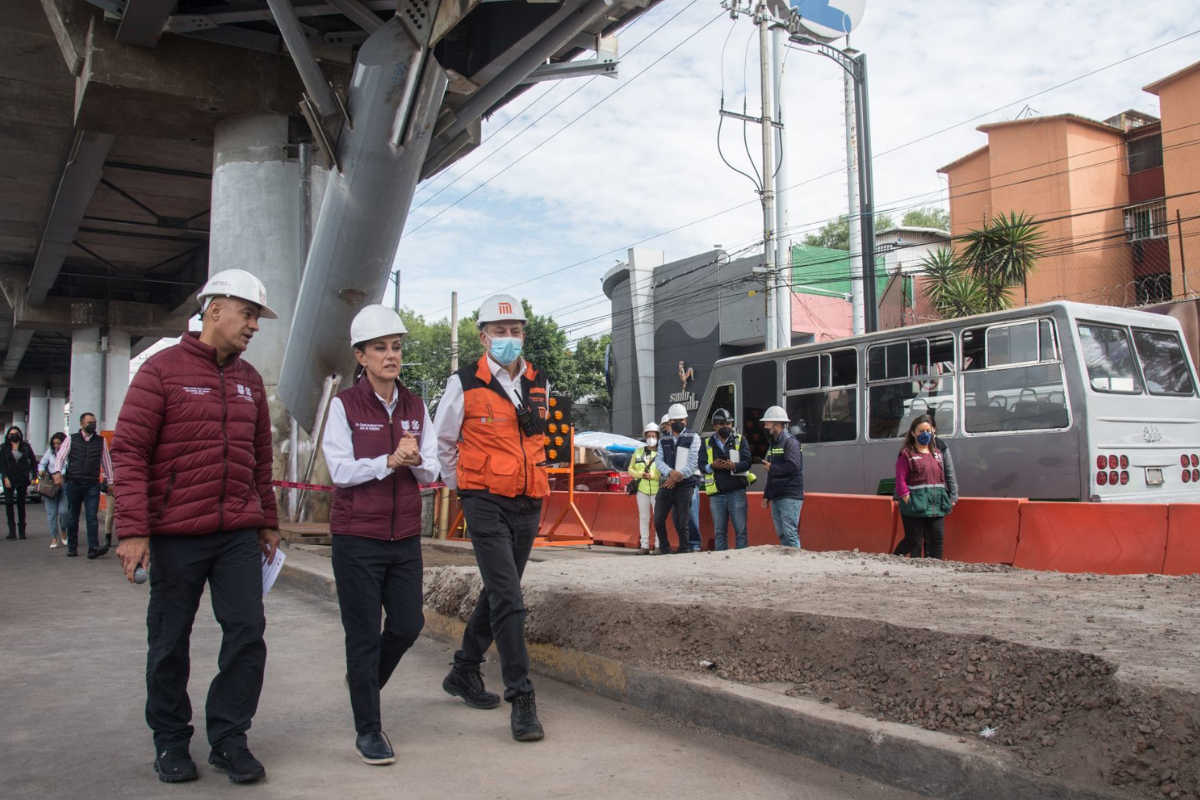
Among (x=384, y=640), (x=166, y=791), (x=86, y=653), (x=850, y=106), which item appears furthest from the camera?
(x=850, y=106)

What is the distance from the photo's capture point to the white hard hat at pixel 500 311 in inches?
184

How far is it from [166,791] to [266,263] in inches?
409

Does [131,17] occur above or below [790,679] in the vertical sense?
above

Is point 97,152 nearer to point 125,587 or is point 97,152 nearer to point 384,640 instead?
point 125,587

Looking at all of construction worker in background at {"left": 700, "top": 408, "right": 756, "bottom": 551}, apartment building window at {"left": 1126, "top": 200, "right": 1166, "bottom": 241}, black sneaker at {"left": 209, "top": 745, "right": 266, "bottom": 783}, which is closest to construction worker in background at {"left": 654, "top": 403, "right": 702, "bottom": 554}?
construction worker in background at {"left": 700, "top": 408, "right": 756, "bottom": 551}

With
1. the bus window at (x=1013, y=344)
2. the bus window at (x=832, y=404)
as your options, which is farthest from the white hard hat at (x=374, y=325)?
the bus window at (x=832, y=404)

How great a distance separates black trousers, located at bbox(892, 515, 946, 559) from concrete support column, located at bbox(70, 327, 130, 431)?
1130 inches

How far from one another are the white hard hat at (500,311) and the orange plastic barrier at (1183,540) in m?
6.68

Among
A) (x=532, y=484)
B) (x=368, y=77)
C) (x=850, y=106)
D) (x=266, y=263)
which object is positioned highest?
(x=850, y=106)

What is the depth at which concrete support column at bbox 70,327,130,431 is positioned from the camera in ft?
101

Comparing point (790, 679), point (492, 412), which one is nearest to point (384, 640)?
point (492, 412)

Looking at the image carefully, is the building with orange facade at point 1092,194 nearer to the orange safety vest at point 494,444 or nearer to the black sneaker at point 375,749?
the orange safety vest at point 494,444

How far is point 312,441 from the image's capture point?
42.8 feet

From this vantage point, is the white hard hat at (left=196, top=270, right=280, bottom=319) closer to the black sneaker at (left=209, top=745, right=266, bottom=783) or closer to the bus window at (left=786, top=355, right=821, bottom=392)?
the black sneaker at (left=209, top=745, right=266, bottom=783)
